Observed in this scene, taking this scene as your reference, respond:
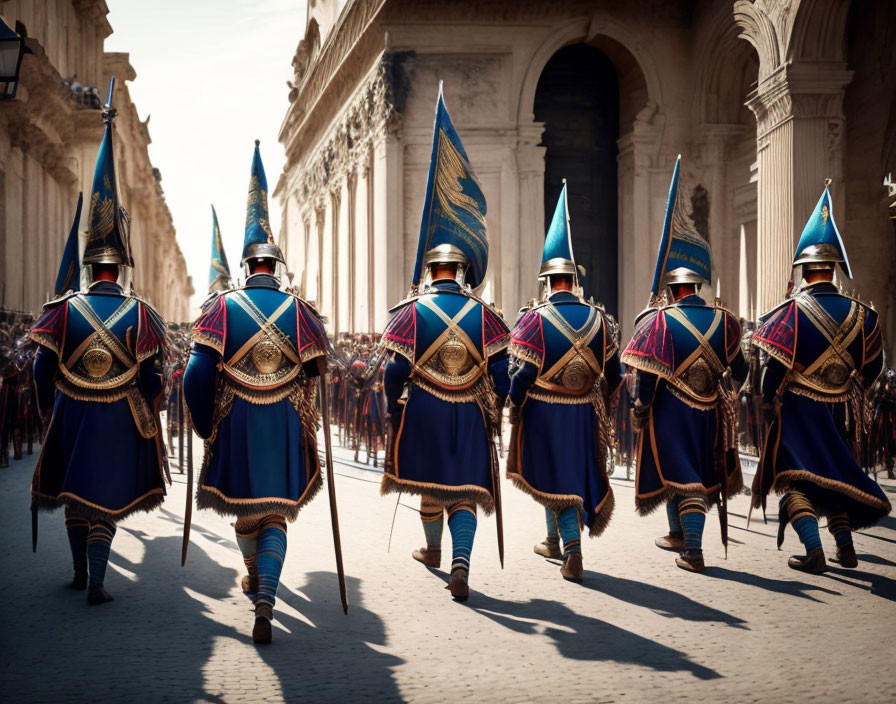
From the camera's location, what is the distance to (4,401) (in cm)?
1315

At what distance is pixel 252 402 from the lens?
5.85 meters

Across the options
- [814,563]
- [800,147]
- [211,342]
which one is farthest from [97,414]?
[800,147]

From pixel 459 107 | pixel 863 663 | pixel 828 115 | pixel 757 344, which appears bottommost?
pixel 863 663

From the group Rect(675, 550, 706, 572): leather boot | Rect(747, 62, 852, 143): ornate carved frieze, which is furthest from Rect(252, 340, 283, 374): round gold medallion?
Rect(747, 62, 852, 143): ornate carved frieze

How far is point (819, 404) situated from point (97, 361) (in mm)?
4844

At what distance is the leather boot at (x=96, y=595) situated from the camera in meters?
6.06

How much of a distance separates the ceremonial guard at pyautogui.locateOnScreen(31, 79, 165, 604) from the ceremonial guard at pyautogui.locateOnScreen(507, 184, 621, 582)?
2.45m

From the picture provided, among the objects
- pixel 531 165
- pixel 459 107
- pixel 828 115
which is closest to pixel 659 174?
pixel 531 165

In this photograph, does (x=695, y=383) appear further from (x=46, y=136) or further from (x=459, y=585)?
(x=46, y=136)

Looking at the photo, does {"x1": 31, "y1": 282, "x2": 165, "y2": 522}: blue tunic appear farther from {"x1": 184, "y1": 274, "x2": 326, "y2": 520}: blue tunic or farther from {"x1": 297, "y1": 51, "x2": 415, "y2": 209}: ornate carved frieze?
{"x1": 297, "y1": 51, "x2": 415, "y2": 209}: ornate carved frieze

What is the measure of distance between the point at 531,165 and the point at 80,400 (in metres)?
17.0

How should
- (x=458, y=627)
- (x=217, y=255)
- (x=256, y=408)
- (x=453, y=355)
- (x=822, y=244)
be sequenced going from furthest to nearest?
(x=217, y=255) → (x=822, y=244) → (x=453, y=355) → (x=256, y=408) → (x=458, y=627)

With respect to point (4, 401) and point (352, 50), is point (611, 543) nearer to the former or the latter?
point (4, 401)

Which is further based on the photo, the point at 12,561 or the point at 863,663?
the point at 12,561
